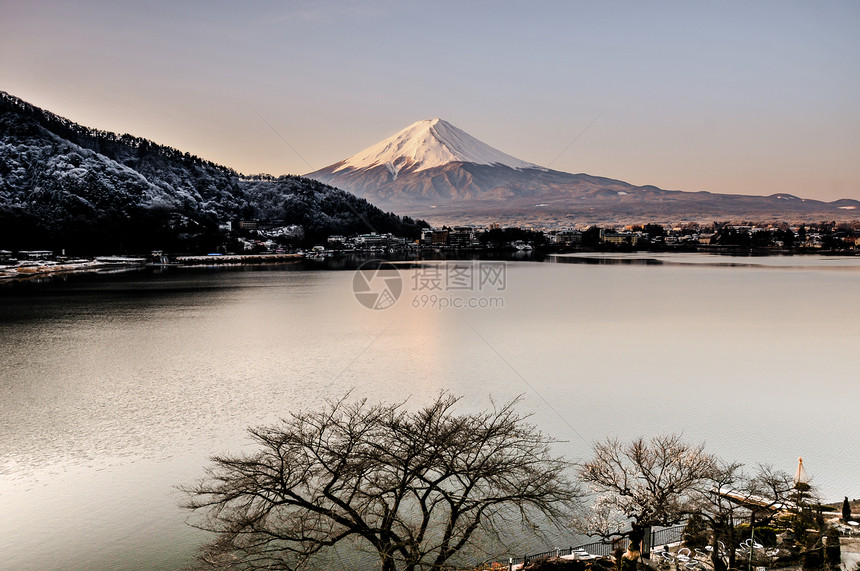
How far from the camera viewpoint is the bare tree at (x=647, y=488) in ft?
10.7

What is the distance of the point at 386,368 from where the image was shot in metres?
7.78

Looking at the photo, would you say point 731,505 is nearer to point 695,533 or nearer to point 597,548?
point 695,533

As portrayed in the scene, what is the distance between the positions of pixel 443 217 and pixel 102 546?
96068mm

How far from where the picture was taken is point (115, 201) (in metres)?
40.7

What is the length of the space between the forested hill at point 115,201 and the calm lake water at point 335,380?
79.7ft

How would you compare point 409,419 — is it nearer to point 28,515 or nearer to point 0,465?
point 28,515

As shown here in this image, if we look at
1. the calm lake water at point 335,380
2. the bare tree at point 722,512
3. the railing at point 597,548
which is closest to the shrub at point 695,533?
the bare tree at point 722,512

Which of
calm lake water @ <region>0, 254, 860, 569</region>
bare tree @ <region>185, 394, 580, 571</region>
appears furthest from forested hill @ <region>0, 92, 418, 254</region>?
bare tree @ <region>185, 394, 580, 571</region>

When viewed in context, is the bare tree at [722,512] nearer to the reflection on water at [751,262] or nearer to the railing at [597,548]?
the railing at [597,548]

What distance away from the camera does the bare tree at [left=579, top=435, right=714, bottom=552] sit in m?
3.25

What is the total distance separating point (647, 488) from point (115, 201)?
44.6m

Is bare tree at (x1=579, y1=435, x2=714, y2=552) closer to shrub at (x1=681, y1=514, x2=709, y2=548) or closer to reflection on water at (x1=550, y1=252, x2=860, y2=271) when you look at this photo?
shrub at (x1=681, y1=514, x2=709, y2=548)

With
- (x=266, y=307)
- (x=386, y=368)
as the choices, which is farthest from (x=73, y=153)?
(x=386, y=368)

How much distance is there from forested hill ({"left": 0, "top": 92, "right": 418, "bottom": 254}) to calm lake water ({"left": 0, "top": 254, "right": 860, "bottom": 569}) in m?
24.3
